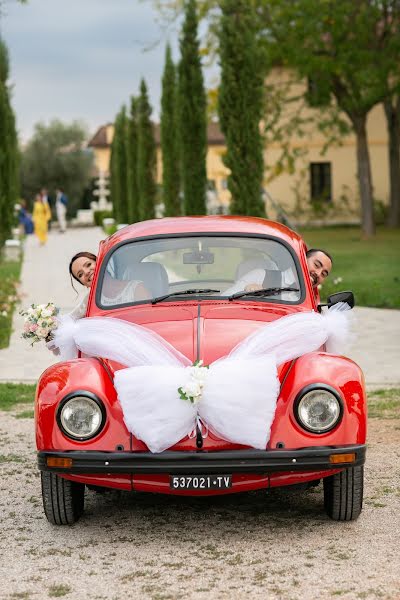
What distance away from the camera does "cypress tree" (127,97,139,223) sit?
4169 centimetres

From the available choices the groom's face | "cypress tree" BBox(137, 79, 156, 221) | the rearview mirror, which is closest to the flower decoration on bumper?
the rearview mirror

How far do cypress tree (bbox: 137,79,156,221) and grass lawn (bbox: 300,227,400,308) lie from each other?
17.6ft

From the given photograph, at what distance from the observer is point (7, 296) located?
18.4 metres

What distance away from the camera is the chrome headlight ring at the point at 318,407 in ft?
19.0

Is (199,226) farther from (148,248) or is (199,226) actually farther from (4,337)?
(4,337)

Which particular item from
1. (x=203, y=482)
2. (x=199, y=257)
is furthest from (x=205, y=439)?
(x=199, y=257)

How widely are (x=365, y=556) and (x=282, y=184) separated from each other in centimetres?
4300

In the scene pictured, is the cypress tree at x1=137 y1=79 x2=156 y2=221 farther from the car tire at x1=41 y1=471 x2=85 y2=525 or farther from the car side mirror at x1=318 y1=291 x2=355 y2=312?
the car tire at x1=41 y1=471 x2=85 y2=525

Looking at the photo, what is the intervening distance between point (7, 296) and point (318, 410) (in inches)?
517

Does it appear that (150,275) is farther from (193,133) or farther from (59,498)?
(193,133)

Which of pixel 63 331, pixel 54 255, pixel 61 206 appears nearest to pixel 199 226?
pixel 63 331

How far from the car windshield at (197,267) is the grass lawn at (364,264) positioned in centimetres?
1038

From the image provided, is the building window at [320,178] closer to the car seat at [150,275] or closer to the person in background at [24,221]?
the person in background at [24,221]

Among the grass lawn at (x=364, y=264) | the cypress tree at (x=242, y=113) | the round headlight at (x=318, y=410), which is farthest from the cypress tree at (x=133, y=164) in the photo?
the round headlight at (x=318, y=410)
